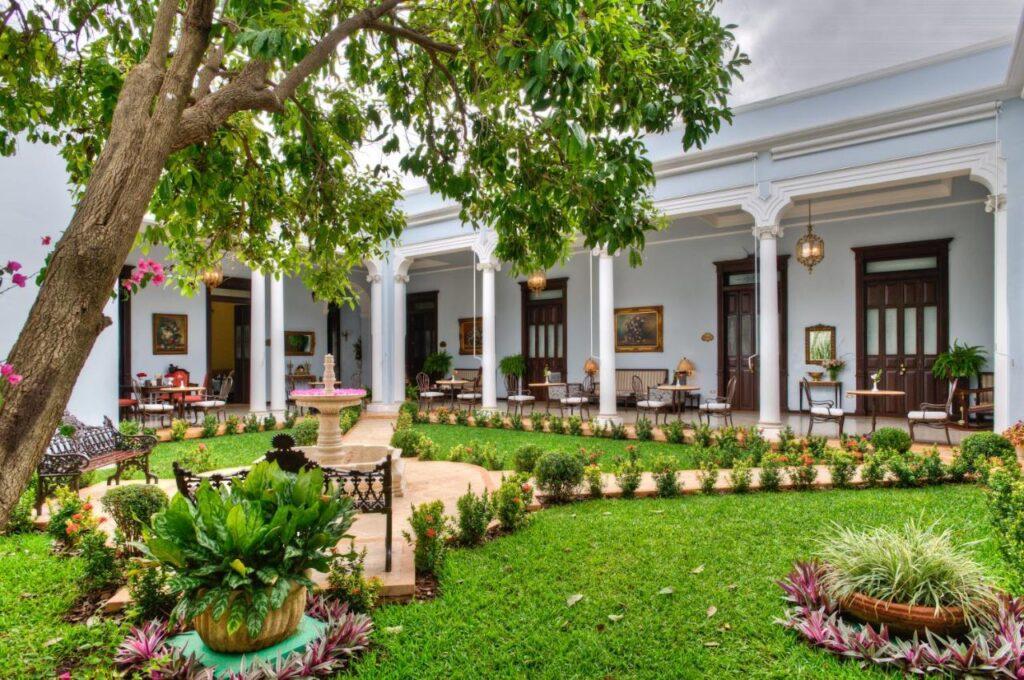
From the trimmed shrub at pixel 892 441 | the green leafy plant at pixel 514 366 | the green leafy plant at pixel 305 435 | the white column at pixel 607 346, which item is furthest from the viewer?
the green leafy plant at pixel 514 366

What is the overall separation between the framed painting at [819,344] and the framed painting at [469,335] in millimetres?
8514

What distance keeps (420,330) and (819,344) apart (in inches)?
451

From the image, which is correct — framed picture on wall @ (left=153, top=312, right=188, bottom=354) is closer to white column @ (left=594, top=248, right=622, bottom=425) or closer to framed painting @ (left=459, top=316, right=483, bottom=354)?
framed painting @ (left=459, top=316, right=483, bottom=354)

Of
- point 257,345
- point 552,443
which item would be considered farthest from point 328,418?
point 257,345

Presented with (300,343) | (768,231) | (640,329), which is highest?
(768,231)

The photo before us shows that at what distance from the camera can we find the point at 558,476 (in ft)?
19.5

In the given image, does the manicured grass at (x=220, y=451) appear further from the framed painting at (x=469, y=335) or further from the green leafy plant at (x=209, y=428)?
the framed painting at (x=469, y=335)

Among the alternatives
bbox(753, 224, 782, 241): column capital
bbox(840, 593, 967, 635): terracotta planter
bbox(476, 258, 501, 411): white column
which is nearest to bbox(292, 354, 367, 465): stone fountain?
bbox(840, 593, 967, 635): terracotta planter

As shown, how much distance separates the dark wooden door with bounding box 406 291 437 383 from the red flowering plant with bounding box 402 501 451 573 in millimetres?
14592

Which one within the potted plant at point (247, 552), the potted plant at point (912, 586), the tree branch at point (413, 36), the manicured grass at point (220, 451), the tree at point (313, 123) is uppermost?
the tree branch at point (413, 36)

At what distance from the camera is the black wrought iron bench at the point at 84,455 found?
17.5 feet

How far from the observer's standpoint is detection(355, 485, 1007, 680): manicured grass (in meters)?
2.94

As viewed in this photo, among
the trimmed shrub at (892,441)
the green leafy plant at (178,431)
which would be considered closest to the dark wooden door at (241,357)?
the green leafy plant at (178,431)

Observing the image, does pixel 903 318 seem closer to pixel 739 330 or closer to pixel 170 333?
pixel 739 330
